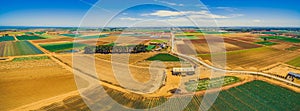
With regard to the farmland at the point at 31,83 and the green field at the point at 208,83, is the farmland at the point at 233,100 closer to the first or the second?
the green field at the point at 208,83

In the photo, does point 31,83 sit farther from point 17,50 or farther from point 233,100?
point 17,50

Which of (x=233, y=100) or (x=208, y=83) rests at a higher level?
(x=208, y=83)

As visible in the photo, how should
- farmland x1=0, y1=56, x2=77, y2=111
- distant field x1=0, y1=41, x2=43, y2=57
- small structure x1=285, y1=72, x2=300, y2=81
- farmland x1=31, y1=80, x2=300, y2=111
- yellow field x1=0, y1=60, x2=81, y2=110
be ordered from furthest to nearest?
distant field x1=0, y1=41, x2=43, y2=57 < small structure x1=285, y1=72, x2=300, y2=81 < yellow field x1=0, y1=60, x2=81, y2=110 < farmland x1=0, y1=56, x2=77, y2=111 < farmland x1=31, y1=80, x2=300, y2=111

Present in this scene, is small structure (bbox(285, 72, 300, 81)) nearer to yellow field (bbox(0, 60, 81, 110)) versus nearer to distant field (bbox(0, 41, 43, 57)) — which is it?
yellow field (bbox(0, 60, 81, 110))

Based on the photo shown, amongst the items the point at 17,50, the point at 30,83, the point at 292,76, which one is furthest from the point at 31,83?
the point at 17,50

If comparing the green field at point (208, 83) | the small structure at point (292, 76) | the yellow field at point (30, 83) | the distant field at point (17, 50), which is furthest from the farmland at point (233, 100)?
the distant field at point (17, 50)

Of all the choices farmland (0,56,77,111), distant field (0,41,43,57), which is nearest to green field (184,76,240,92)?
farmland (0,56,77,111)
